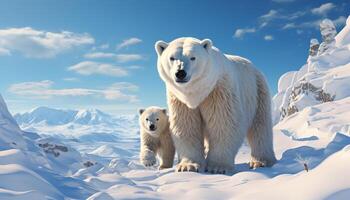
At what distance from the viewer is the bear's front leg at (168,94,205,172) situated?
577 cm

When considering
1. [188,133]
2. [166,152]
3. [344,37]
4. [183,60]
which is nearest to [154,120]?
[166,152]

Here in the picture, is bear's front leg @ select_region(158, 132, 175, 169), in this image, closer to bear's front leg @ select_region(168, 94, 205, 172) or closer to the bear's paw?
bear's front leg @ select_region(168, 94, 205, 172)

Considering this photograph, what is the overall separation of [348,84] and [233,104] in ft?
190

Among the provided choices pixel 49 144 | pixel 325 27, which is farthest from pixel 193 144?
pixel 325 27

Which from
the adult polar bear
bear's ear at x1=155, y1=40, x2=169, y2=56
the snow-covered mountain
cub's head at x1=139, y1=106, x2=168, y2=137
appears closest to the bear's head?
the adult polar bear

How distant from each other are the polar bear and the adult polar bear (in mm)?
2500

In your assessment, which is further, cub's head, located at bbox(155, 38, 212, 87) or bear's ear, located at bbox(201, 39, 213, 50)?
bear's ear, located at bbox(201, 39, 213, 50)

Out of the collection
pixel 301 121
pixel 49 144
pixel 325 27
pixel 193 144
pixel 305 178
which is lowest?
pixel 305 178

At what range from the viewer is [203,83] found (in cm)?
542

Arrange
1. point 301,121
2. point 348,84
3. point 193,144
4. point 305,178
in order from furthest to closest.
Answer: point 348,84 → point 301,121 → point 193,144 → point 305,178

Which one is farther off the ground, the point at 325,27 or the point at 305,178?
the point at 325,27

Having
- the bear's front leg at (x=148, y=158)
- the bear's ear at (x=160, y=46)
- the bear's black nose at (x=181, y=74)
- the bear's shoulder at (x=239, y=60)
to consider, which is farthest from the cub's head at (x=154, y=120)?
the bear's black nose at (x=181, y=74)

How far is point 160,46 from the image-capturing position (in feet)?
19.6

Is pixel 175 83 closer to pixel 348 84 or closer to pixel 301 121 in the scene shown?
pixel 301 121
